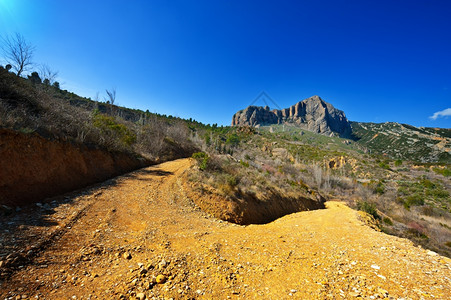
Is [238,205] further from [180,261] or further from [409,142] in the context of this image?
[409,142]

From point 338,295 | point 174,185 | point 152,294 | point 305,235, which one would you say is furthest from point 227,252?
point 174,185

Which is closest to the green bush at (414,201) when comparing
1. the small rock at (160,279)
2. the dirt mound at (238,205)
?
the dirt mound at (238,205)

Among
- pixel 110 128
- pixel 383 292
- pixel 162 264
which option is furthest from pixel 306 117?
pixel 162 264

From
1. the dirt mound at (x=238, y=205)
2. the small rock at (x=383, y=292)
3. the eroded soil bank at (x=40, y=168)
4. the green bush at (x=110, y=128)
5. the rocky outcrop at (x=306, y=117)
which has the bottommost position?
the dirt mound at (x=238, y=205)

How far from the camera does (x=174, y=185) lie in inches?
318

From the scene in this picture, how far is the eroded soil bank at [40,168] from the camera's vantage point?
4520mm

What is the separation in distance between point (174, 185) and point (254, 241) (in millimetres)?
4702

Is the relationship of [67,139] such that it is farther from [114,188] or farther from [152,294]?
[152,294]

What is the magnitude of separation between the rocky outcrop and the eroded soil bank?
10765 cm

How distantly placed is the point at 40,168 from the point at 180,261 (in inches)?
224

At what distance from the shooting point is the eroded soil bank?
4520 millimetres

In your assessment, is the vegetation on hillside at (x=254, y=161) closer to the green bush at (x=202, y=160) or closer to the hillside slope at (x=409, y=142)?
the green bush at (x=202, y=160)

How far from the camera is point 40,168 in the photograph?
5.43 meters

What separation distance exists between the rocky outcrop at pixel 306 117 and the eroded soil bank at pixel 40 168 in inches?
4238
